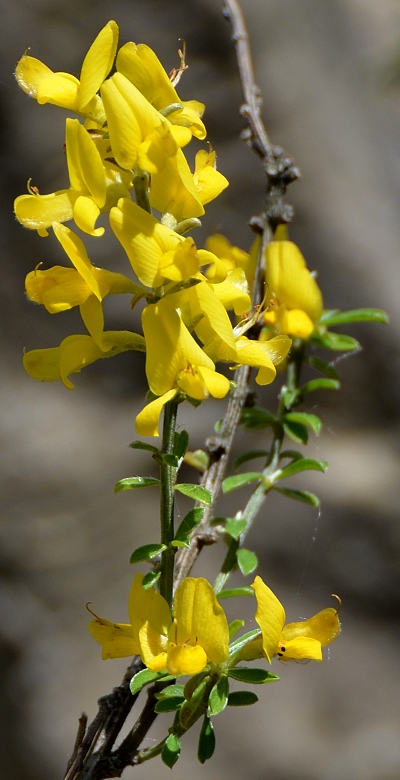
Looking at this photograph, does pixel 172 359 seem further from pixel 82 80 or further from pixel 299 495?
pixel 299 495

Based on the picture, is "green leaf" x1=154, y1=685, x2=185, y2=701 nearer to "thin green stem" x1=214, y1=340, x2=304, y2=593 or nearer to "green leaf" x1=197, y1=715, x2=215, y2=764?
"green leaf" x1=197, y1=715, x2=215, y2=764

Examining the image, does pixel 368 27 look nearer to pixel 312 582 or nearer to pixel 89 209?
pixel 312 582

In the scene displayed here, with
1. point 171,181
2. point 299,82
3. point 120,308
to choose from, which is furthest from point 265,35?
point 171,181

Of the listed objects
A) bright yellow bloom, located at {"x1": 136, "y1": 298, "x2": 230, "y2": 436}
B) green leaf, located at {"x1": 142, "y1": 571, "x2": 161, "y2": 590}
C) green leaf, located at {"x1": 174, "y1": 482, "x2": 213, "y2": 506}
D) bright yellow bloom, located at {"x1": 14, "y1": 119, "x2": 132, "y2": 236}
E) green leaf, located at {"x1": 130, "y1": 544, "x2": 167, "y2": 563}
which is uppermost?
bright yellow bloom, located at {"x1": 14, "y1": 119, "x2": 132, "y2": 236}

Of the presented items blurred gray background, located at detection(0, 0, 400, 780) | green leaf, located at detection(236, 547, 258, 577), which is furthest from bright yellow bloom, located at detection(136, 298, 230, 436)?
blurred gray background, located at detection(0, 0, 400, 780)

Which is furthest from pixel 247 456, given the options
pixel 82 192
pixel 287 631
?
pixel 82 192

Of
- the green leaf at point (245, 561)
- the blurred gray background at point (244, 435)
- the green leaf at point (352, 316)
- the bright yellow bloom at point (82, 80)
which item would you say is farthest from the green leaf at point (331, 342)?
the blurred gray background at point (244, 435)
